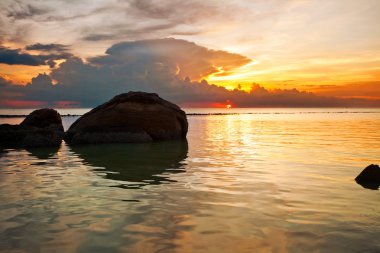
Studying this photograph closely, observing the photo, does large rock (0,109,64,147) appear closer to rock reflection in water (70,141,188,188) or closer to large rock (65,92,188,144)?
large rock (65,92,188,144)

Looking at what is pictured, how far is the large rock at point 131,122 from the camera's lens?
23.7 m

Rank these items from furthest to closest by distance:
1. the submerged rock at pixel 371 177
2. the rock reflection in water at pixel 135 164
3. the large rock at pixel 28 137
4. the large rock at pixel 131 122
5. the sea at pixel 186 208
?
the large rock at pixel 131 122
the large rock at pixel 28 137
the rock reflection in water at pixel 135 164
the submerged rock at pixel 371 177
the sea at pixel 186 208

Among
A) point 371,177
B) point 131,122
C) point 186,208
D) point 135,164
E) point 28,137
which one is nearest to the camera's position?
point 186,208

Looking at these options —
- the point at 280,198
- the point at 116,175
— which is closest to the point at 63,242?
the point at 280,198

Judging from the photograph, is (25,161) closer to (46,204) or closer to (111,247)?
A: (46,204)

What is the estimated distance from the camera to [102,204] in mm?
7812

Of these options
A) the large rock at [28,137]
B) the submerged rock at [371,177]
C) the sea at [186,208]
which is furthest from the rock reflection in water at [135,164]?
the submerged rock at [371,177]

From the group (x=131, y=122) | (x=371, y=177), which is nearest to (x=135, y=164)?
(x=371, y=177)

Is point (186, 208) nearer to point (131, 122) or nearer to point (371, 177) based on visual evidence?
point (371, 177)

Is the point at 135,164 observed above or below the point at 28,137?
below

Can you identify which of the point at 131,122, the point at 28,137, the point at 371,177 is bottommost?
the point at 371,177

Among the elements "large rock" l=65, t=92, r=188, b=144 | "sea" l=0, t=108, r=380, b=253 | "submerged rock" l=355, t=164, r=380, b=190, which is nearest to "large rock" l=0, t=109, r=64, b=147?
"large rock" l=65, t=92, r=188, b=144

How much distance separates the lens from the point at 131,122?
81.1 ft

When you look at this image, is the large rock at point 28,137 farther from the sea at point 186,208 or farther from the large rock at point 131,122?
the sea at point 186,208
